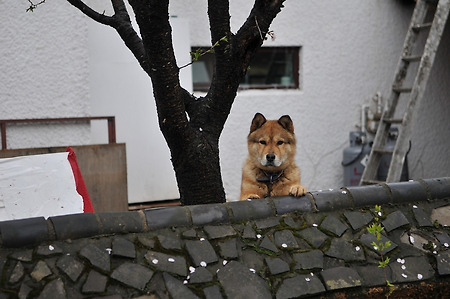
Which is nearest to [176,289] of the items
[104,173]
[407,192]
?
[407,192]

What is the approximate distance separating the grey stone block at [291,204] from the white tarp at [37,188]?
1.52m

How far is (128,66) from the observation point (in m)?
7.55

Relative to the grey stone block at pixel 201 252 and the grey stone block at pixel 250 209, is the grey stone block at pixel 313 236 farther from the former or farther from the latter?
the grey stone block at pixel 201 252

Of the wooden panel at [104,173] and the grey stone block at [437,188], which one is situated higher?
the grey stone block at [437,188]

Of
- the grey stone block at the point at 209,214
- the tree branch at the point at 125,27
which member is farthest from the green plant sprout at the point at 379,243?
the tree branch at the point at 125,27

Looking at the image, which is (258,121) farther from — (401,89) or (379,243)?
(401,89)

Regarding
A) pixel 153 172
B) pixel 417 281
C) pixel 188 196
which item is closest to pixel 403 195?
pixel 417 281

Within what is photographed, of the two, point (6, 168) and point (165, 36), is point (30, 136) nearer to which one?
point (6, 168)

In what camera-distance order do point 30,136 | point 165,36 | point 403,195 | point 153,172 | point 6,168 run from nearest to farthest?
point 165,36 → point 403,195 → point 6,168 → point 30,136 → point 153,172

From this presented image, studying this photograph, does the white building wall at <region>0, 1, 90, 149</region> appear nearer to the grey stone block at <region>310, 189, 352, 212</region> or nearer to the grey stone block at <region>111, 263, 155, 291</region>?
the grey stone block at <region>310, 189, 352, 212</region>

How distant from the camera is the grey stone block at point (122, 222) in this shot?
11.4 feet

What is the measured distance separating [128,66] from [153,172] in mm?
1270

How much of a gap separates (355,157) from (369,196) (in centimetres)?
469

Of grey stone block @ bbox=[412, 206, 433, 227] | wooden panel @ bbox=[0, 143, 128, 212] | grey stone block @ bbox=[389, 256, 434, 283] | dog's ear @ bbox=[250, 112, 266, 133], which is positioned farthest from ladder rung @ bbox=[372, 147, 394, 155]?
grey stone block @ bbox=[389, 256, 434, 283]
